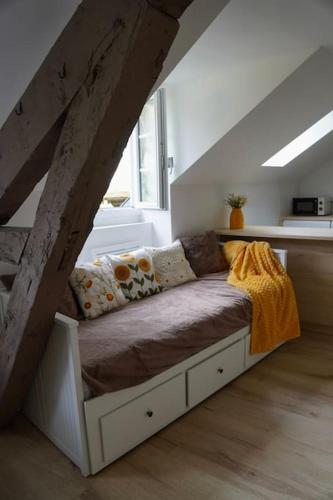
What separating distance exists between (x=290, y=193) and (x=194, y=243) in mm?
2389

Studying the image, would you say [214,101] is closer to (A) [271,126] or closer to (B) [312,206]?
(A) [271,126]

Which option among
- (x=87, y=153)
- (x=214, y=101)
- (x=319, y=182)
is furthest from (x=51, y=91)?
(x=319, y=182)

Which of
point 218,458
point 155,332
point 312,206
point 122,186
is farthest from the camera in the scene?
point 312,206

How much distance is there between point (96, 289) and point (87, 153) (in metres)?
1.31

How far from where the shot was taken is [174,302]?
8.04ft

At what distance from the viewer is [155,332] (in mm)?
1950

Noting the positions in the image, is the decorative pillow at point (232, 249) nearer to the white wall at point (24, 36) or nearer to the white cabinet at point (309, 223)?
the white cabinet at point (309, 223)

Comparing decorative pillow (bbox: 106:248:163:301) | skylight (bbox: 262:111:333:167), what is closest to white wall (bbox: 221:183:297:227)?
skylight (bbox: 262:111:333:167)

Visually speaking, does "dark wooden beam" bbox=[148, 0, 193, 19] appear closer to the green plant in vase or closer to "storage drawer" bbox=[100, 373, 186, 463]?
"storage drawer" bbox=[100, 373, 186, 463]

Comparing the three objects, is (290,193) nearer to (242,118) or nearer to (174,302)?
(242,118)

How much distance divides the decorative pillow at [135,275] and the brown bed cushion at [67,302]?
401mm

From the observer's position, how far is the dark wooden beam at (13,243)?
4.91 feet

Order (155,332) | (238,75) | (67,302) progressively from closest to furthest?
(155,332) → (67,302) → (238,75)

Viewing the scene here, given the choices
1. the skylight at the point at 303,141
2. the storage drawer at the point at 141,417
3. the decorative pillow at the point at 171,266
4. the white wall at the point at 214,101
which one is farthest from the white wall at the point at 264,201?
the storage drawer at the point at 141,417
